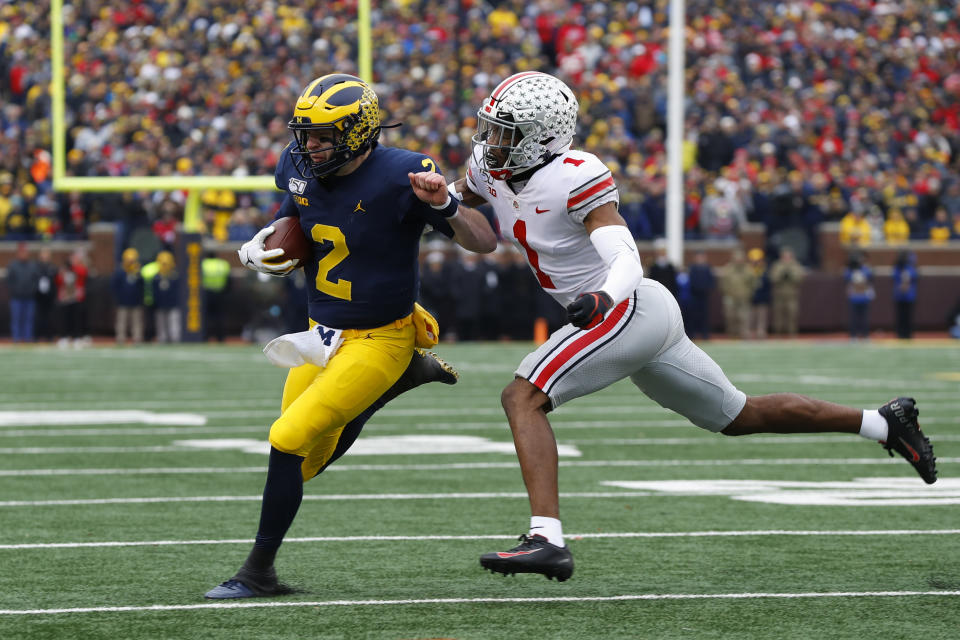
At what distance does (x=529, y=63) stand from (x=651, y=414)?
16280 millimetres

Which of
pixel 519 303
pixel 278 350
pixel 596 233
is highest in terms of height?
pixel 596 233

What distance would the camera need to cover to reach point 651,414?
11867 millimetres

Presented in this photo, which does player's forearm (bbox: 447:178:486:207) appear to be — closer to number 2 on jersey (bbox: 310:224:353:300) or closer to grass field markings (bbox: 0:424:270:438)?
number 2 on jersey (bbox: 310:224:353:300)

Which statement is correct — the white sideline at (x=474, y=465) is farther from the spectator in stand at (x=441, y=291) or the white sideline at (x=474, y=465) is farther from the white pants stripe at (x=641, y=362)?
the spectator in stand at (x=441, y=291)

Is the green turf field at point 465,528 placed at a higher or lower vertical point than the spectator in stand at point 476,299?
higher

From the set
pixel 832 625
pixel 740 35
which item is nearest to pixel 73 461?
pixel 832 625

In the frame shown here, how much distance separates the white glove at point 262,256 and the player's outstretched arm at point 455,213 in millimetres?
470

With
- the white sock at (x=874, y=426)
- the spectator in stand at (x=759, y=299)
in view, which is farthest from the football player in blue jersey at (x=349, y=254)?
the spectator in stand at (x=759, y=299)

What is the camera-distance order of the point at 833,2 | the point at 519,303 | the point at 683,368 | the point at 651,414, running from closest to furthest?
1. the point at 683,368
2. the point at 651,414
3. the point at 519,303
4. the point at 833,2

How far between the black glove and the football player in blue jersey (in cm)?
62

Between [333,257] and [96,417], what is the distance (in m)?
6.65

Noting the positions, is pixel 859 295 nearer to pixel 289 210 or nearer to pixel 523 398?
pixel 289 210

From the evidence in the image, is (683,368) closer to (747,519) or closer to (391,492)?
(747,519)

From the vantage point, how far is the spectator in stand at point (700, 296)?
23.6 metres
